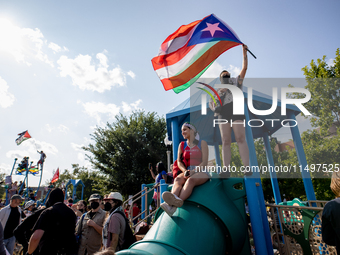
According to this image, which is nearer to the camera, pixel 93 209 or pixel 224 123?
pixel 224 123

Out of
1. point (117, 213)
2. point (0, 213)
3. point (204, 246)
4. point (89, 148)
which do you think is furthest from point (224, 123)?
point (89, 148)

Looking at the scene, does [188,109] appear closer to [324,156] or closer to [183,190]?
[183,190]

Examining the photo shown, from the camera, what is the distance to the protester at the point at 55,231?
2676 mm

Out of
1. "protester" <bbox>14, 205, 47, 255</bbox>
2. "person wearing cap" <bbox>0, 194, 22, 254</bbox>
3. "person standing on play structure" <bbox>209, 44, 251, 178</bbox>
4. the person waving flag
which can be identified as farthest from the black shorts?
"person wearing cap" <bbox>0, 194, 22, 254</bbox>

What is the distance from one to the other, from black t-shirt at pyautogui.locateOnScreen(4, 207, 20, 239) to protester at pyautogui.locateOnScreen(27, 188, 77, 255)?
261cm

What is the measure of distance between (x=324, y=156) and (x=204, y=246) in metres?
11.1

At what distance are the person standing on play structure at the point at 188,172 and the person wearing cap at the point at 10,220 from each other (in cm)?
412

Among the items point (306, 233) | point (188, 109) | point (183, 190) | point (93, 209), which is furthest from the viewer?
point (188, 109)

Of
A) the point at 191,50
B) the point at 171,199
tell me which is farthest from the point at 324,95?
the point at 171,199

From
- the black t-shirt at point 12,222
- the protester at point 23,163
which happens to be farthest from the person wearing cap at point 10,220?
the protester at point 23,163

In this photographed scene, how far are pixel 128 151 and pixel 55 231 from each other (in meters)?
16.4

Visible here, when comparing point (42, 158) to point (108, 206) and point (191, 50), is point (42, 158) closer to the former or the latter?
point (108, 206)

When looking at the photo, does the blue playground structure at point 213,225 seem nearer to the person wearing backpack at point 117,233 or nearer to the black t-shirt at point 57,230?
the person wearing backpack at point 117,233

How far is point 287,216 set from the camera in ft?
11.1
